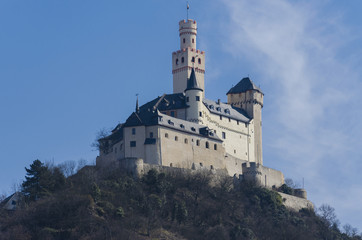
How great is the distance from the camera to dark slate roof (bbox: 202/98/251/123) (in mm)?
114375

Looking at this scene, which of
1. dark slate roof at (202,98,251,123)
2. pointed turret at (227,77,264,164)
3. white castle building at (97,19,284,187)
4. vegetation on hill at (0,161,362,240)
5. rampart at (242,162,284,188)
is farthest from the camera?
pointed turret at (227,77,264,164)

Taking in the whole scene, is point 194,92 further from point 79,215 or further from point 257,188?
point 79,215

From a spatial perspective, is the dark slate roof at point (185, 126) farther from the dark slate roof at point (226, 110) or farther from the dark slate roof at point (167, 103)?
the dark slate roof at point (226, 110)

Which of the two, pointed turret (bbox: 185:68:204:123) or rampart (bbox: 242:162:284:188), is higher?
pointed turret (bbox: 185:68:204:123)

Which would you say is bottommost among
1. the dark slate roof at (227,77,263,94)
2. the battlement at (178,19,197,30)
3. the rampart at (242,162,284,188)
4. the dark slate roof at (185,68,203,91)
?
the rampart at (242,162,284,188)

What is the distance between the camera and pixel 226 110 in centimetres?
11644

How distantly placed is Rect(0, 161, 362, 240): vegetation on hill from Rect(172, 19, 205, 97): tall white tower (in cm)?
1758

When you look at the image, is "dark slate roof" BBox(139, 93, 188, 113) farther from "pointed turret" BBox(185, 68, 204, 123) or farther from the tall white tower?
the tall white tower

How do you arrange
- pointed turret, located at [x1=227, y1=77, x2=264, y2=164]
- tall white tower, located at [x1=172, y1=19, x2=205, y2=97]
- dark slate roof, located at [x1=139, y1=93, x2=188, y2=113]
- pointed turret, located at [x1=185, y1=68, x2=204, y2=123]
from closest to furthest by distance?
1. pointed turret, located at [x1=185, y1=68, x2=204, y2=123]
2. dark slate roof, located at [x1=139, y1=93, x2=188, y2=113]
3. tall white tower, located at [x1=172, y1=19, x2=205, y2=97]
4. pointed turret, located at [x1=227, y1=77, x2=264, y2=164]

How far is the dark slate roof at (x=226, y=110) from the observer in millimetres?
114375

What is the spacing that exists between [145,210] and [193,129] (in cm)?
1640

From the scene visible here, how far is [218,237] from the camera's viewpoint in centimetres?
9244

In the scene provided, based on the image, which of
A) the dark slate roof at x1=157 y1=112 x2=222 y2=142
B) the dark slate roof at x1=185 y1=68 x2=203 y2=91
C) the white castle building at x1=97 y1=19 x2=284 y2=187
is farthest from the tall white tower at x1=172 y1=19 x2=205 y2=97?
the dark slate roof at x1=157 y1=112 x2=222 y2=142

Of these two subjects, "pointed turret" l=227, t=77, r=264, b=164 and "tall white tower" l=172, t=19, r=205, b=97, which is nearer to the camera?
"tall white tower" l=172, t=19, r=205, b=97
